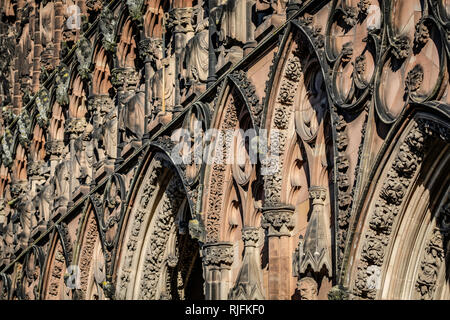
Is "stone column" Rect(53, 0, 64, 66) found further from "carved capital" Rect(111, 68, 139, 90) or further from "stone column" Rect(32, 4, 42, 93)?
"carved capital" Rect(111, 68, 139, 90)

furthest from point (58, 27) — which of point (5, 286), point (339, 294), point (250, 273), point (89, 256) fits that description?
point (339, 294)

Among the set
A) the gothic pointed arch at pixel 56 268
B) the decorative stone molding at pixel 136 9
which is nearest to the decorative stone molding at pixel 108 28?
the decorative stone molding at pixel 136 9

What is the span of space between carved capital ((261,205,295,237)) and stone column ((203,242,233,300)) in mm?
2425

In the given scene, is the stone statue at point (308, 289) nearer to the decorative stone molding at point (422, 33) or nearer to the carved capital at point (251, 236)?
the carved capital at point (251, 236)

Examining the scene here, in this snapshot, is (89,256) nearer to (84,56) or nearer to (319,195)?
(84,56)

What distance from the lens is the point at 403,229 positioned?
60.1 feet

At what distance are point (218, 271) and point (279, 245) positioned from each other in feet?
8.70

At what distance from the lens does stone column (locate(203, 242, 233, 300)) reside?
78.1 feet

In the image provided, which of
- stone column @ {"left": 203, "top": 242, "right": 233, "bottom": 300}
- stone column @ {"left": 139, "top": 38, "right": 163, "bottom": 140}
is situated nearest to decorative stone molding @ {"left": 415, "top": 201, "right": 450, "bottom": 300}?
stone column @ {"left": 203, "top": 242, "right": 233, "bottom": 300}

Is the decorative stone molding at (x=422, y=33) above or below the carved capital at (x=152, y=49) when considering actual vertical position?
below

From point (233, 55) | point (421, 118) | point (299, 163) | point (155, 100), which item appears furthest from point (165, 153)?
point (421, 118)

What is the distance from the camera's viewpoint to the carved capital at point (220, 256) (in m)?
23.9

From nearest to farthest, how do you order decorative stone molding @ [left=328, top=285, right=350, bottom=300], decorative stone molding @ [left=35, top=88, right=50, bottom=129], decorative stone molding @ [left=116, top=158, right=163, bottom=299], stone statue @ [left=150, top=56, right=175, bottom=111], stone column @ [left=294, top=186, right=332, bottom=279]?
1. decorative stone molding @ [left=328, top=285, right=350, bottom=300]
2. stone column @ [left=294, top=186, right=332, bottom=279]
3. stone statue @ [left=150, top=56, right=175, bottom=111]
4. decorative stone molding @ [left=116, top=158, right=163, bottom=299]
5. decorative stone molding @ [left=35, top=88, right=50, bottom=129]
